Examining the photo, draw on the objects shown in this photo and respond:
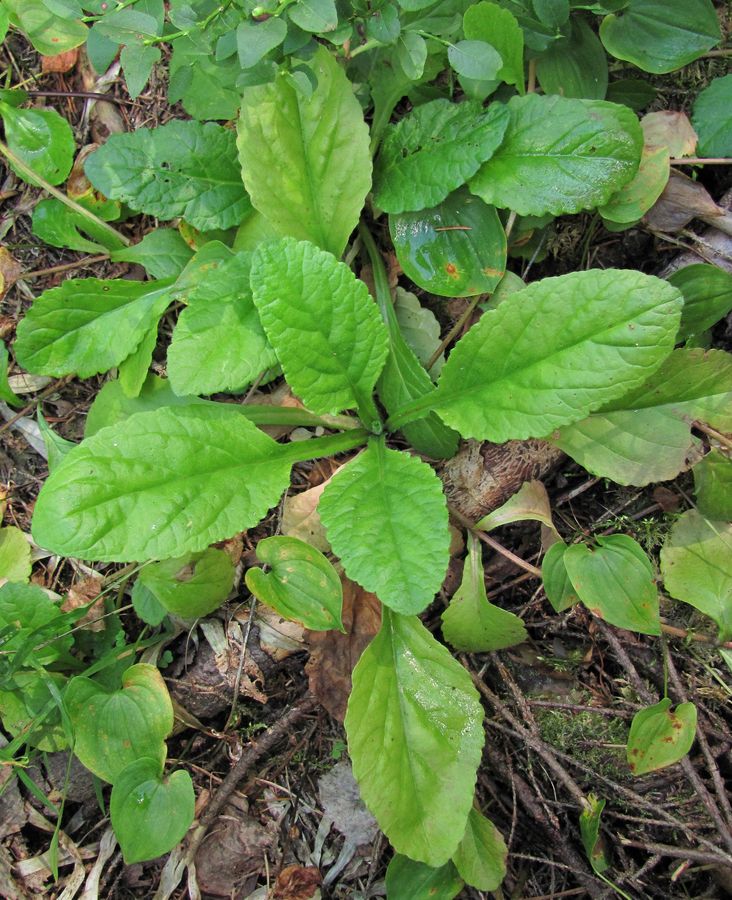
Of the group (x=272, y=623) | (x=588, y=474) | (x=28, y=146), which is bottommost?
(x=272, y=623)

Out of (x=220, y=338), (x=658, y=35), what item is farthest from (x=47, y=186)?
(x=658, y=35)

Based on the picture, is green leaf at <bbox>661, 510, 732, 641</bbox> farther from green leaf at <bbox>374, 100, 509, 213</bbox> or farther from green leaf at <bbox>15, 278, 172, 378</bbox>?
green leaf at <bbox>15, 278, 172, 378</bbox>

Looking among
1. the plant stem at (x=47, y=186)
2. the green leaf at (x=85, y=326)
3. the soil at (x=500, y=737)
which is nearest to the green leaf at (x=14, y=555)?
the soil at (x=500, y=737)

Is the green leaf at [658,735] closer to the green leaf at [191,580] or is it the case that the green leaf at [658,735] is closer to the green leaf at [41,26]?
the green leaf at [191,580]

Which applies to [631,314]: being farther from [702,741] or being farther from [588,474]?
[702,741]

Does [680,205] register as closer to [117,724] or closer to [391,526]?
[391,526]

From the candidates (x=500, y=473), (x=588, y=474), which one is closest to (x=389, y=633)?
(x=500, y=473)
